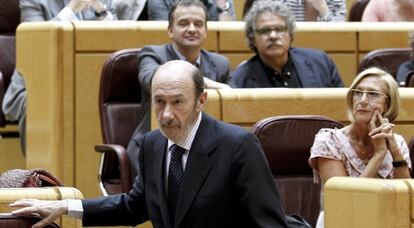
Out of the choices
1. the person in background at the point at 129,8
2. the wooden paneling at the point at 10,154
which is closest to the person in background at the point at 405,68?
the person in background at the point at 129,8

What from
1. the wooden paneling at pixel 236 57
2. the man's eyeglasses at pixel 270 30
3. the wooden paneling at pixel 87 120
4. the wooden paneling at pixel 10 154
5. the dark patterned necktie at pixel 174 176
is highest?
the dark patterned necktie at pixel 174 176

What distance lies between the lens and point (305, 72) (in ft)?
17.5

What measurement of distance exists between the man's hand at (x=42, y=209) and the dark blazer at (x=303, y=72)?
220cm

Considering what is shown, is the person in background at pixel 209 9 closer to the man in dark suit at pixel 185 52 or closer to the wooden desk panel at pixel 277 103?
the man in dark suit at pixel 185 52

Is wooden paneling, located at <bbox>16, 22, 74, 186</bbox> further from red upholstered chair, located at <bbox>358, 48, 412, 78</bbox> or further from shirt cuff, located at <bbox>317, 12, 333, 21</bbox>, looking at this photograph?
shirt cuff, located at <bbox>317, 12, 333, 21</bbox>

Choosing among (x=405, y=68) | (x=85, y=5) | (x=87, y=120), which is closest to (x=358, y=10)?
(x=405, y=68)

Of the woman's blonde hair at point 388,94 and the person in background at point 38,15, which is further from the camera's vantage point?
the person in background at point 38,15

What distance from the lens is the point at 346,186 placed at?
3488mm

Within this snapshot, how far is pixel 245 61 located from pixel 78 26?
2.47 feet

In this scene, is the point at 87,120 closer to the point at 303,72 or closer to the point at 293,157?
the point at 303,72

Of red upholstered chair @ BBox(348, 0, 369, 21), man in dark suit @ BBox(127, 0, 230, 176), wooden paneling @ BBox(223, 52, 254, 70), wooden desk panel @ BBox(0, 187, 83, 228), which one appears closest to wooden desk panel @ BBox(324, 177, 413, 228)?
wooden desk panel @ BBox(0, 187, 83, 228)

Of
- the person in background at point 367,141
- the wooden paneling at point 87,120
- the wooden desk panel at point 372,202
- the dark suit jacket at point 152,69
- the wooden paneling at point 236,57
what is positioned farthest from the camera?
the wooden paneling at point 236,57

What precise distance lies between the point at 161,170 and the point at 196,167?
9 cm

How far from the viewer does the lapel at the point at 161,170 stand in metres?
2.97
